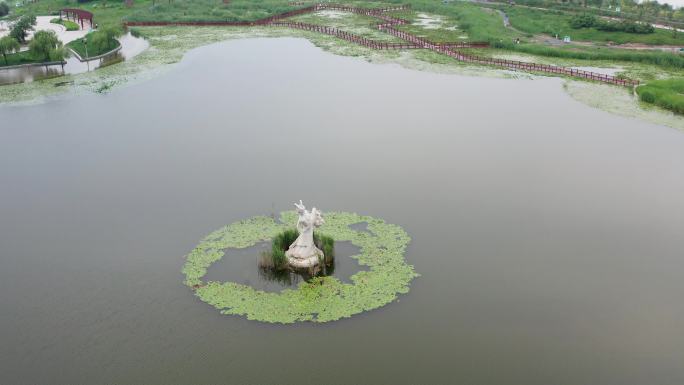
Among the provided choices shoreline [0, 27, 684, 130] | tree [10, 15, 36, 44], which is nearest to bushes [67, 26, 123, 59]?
shoreline [0, 27, 684, 130]

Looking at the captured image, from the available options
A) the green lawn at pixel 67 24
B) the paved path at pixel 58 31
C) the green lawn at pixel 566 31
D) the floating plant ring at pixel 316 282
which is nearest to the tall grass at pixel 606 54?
the green lawn at pixel 566 31

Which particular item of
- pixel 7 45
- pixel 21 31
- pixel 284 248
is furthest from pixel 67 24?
pixel 284 248

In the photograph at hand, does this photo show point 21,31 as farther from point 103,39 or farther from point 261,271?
point 261,271

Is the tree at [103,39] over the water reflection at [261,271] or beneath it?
over

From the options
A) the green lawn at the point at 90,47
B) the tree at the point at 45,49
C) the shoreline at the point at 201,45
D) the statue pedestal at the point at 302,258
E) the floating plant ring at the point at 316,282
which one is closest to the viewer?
the floating plant ring at the point at 316,282

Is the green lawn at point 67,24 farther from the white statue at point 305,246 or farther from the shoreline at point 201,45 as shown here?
the white statue at point 305,246

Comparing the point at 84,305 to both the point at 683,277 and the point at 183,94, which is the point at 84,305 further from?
the point at 183,94

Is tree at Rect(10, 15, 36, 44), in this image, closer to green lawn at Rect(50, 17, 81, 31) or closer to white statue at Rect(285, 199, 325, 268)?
green lawn at Rect(50, 17, 81, 31)

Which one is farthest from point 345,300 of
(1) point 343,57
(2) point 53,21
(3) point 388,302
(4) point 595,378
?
(2) point 53,21
